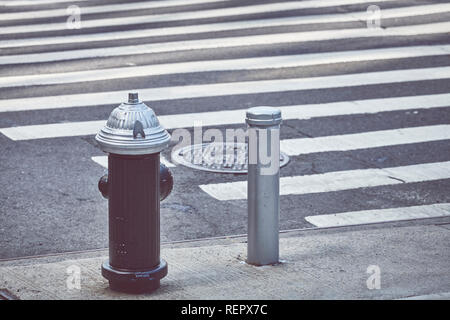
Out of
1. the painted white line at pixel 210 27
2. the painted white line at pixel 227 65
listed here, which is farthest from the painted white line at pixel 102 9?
the painted white line at pixel 227 65

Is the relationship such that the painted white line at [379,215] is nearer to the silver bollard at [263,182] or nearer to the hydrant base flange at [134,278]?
the silver bollard at [263,182]

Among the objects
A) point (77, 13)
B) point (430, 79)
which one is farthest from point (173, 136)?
point (77, 13)

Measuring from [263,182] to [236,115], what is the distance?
4240mm

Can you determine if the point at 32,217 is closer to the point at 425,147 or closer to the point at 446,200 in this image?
the point at 446,200

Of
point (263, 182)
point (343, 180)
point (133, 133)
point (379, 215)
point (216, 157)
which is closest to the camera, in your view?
point (133, 133)

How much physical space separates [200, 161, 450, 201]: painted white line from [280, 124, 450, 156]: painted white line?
62 cm

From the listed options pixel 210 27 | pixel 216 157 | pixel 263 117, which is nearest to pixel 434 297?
pixel 263 117

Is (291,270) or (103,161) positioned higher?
(103,161)

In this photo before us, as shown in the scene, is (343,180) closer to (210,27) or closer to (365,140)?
(365,140)

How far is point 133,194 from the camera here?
16.9ft

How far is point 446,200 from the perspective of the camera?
25.3 feet

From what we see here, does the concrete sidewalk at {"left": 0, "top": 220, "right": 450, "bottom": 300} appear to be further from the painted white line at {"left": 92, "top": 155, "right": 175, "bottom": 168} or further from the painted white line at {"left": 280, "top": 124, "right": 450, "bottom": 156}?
the painted white line at {"left": 280, "top": 124, "right": 450, "bottom": 156}

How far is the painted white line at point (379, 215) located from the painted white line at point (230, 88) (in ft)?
11.8
